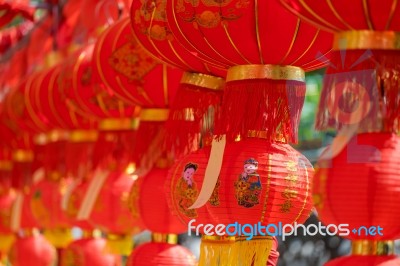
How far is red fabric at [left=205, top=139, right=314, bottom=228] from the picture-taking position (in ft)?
9.83

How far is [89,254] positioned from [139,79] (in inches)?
47.7

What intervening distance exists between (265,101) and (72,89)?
5.35 ft

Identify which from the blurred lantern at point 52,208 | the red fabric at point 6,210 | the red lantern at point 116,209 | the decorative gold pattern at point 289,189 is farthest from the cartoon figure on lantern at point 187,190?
the red fabric at point 6,210

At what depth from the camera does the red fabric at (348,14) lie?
2.50m

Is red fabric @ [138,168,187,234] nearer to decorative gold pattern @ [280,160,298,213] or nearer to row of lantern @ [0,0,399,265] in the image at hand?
row of lantern @ [0,0,399,265]

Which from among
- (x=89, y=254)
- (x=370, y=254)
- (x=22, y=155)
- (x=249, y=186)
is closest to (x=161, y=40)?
(x=249, y=186)

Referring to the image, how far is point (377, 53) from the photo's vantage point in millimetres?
2580

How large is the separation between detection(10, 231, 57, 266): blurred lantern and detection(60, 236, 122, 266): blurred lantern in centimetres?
86

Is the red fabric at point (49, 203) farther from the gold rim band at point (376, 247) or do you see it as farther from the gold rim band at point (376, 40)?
the gold rim band at point (376, 40)

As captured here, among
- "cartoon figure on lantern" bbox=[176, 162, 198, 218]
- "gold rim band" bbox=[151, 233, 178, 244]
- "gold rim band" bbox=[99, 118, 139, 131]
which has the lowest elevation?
"gold rim band" bbox=[151, 233, 178, 244]

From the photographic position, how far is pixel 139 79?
3875 mm

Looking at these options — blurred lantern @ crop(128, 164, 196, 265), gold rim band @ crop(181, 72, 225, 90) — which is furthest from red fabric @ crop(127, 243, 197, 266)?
gold rim band @ crop(181, 72, 225, 90)

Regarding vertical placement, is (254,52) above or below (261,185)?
above

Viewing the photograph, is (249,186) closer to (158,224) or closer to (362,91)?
(362,91)
